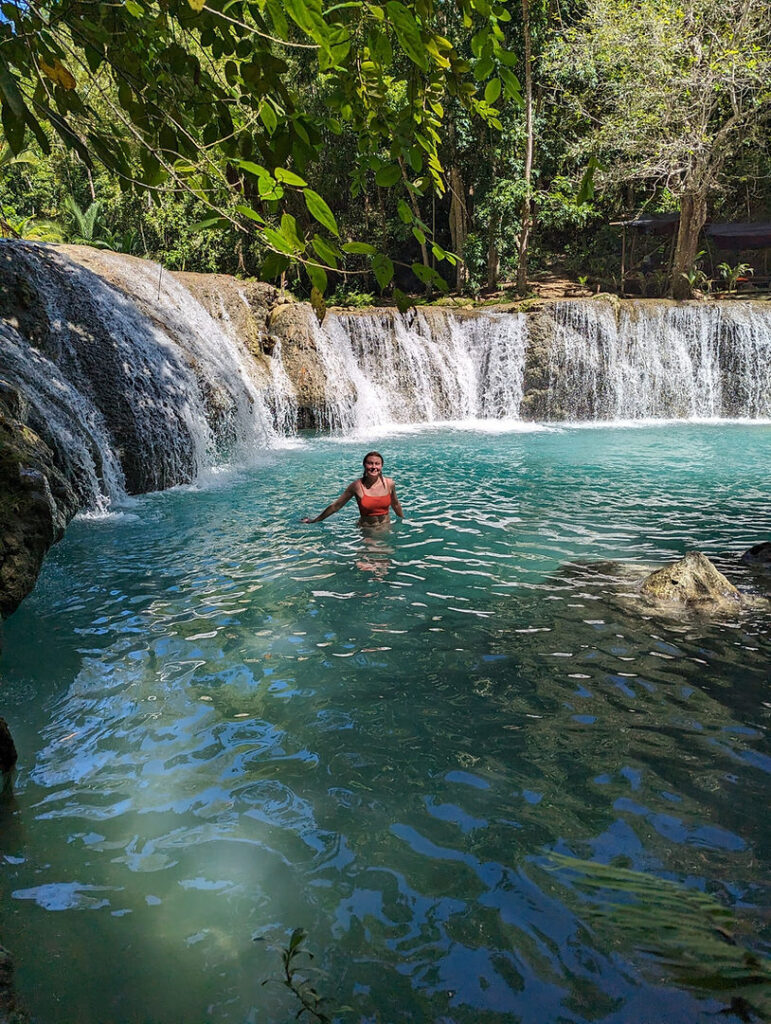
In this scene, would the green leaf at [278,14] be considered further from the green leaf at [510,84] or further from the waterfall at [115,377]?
the waterfall at [115,377]

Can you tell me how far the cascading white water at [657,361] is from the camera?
20.6m

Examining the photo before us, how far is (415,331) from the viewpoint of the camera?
20172mm

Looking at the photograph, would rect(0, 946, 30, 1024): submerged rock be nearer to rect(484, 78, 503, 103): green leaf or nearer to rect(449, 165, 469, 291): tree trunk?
rect(484, 78, 503, 103): green leaf

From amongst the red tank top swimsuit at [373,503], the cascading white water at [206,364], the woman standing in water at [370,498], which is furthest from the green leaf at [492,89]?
the cascading white water at [206,364]

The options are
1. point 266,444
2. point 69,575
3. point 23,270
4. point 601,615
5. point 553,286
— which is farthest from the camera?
point 553,286

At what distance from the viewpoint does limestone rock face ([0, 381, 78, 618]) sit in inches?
185

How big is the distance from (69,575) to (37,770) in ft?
11.8

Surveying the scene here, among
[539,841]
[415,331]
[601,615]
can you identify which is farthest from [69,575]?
[415,331]

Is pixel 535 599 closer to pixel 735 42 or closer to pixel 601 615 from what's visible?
pixel 601 615

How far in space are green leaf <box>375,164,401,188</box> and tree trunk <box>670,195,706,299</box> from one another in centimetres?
2627

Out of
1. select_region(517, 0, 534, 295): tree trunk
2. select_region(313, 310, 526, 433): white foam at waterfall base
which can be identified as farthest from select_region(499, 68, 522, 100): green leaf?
select_region(517, 0, 534, 295): tree trunk

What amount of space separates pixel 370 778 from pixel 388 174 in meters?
2.84

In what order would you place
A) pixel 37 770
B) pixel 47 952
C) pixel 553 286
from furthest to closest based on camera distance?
pixel 553 286 < pixel 37 770 < pixel 47 952

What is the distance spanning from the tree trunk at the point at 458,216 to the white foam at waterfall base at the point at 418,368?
7.69 m
